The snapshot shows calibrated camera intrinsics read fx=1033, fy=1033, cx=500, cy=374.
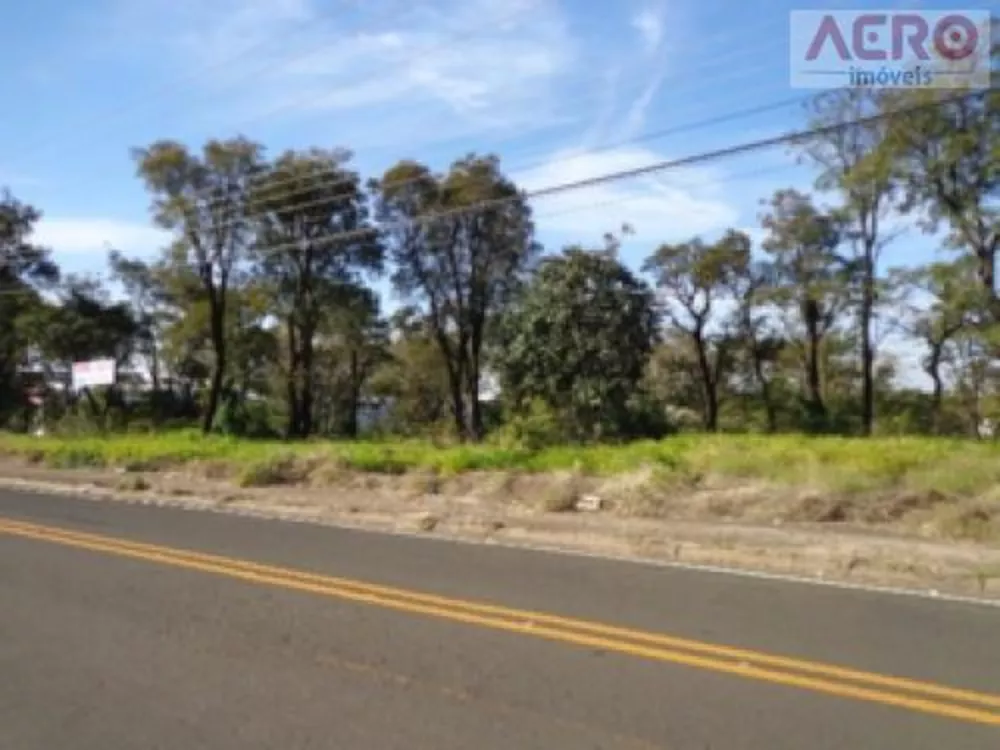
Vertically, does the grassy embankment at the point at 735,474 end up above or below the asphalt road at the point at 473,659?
above

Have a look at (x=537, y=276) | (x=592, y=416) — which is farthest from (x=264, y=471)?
(x=537, y=276)

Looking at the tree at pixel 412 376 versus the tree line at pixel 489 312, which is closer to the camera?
the tree line at pixel 489 312

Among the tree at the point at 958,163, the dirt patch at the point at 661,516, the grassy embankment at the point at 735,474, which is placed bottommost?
the dirt patch at the point at 661,516

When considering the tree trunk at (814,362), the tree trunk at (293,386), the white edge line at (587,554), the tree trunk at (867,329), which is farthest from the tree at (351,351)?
the white edge line at (587,554)

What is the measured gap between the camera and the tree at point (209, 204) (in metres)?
44.0

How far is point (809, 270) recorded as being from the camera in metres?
44.7

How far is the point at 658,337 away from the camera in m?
42.4

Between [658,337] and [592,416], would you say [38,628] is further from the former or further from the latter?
[658,337]

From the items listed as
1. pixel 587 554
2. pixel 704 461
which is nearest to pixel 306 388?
pixel 704 461

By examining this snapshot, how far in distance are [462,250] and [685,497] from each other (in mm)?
36565

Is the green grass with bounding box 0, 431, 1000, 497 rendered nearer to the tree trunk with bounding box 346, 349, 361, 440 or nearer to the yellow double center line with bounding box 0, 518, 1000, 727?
the yellow double center line with bounding box 0, 518, 1000, 727

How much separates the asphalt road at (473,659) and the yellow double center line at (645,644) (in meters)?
0.02

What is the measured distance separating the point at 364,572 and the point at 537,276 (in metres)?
29.9

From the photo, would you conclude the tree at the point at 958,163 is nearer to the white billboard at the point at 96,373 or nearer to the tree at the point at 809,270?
the tree at the point at 809,270
